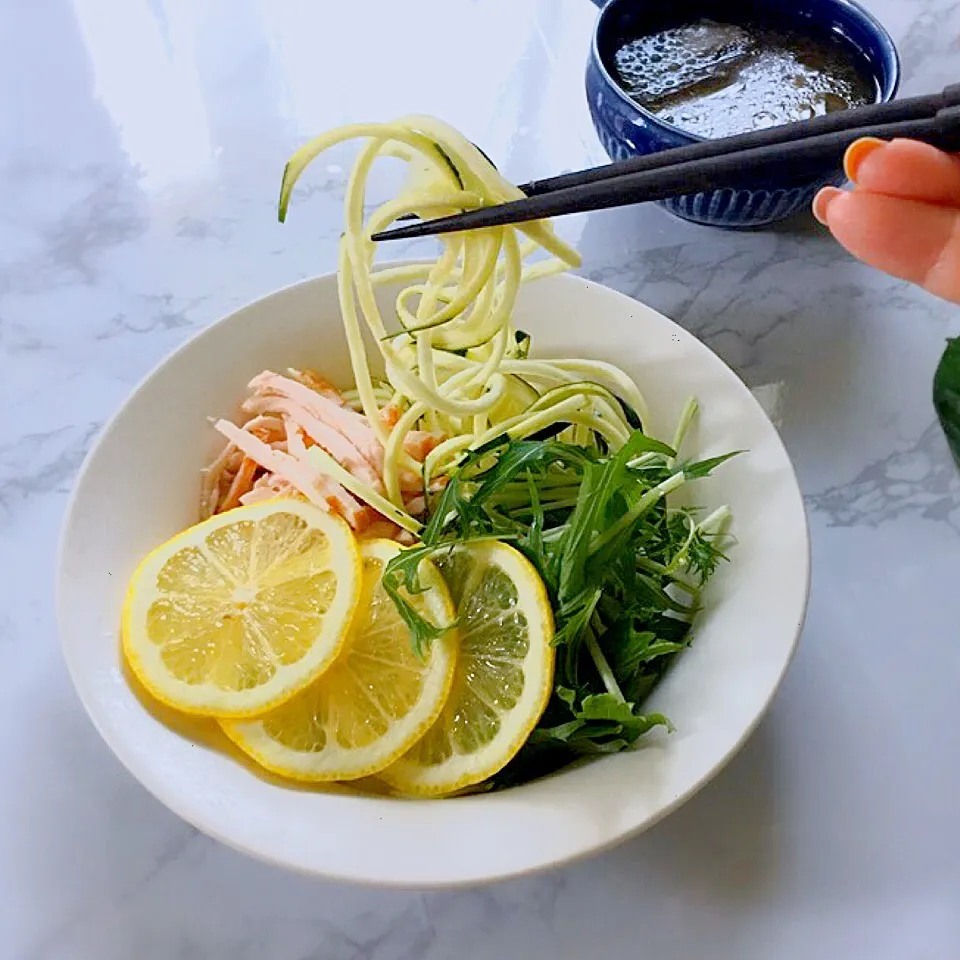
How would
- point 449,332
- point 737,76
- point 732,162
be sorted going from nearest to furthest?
point 732,162
point 449,332
point 737,76

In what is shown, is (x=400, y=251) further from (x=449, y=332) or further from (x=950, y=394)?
(x=950, y=394)

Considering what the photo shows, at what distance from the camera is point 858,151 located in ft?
2.07

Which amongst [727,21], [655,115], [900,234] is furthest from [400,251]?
[900,234]

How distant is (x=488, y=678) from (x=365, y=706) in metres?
0.08

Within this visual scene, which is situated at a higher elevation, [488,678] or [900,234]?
[900,234]

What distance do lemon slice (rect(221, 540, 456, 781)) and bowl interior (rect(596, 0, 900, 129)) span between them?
1.94ft

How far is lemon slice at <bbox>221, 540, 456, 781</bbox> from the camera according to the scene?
2.15 ft

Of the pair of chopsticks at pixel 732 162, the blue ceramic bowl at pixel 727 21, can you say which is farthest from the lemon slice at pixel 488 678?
the blue ceramic bowl at pixel 727 21

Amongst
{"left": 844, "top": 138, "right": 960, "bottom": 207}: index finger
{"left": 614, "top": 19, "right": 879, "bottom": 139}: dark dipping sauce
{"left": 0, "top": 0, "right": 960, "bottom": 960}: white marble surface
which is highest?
{"left": 844, "top": 138, "right": 960, "bottom": 207}: index finger

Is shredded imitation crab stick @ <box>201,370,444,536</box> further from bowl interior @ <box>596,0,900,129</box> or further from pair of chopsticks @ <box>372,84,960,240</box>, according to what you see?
bowl interior @ <box>596,0,900,129</box>

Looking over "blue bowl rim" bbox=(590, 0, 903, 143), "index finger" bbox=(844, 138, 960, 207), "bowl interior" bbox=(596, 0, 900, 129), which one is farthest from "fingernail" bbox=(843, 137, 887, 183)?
"bowl interior" bbox=(596, 0, 900, 129)

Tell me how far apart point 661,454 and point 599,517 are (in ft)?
→ 0.35

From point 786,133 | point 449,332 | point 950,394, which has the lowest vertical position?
point 950,394

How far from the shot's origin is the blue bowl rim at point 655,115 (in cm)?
94
